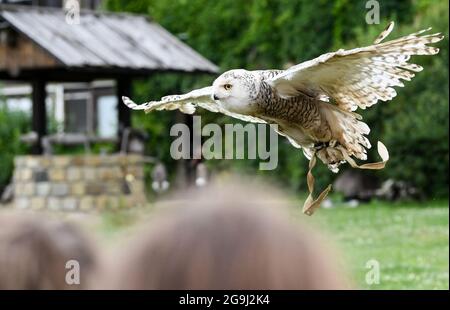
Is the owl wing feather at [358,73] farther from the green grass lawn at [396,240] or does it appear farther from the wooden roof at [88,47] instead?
the wooden roof at [88,47]

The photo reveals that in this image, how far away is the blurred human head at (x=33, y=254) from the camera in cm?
238

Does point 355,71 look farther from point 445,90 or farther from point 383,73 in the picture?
point 445,90

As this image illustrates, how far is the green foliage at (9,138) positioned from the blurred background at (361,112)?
22 mm

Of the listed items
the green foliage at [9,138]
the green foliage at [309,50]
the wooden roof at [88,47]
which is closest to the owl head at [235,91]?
the wooden roof at [88,47]

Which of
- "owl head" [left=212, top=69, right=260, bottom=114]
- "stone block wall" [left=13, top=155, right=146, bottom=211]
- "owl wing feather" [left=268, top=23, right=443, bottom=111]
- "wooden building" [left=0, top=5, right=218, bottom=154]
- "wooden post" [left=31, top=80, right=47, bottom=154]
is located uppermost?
"wooden building" [left=0, top=5, right=218, bottom=154]

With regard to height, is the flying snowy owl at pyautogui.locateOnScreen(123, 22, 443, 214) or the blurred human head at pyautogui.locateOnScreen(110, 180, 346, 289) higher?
the flying snowy owl at pyautogui.locateOnScreen(123, 22, 443, 214)

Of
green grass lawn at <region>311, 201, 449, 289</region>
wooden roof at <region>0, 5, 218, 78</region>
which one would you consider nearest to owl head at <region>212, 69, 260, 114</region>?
green grass lawn at <region>311, 201, 449, 289</region>

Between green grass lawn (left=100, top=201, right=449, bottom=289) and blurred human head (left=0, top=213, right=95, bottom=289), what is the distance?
5.10 metres

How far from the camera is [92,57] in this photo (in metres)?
14.4

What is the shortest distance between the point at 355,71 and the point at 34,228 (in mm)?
840

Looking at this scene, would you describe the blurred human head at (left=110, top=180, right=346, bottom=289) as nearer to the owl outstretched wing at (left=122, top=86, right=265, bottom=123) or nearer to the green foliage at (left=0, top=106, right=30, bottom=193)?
the owl outstretched wing at (left=122, top=86, right=265, bottom=123)

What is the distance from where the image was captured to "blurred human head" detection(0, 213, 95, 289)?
7.80ft

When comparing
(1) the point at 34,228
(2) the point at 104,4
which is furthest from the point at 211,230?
(2) the point at 104,4

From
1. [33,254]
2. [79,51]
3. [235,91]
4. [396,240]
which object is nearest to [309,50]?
[79,51]
